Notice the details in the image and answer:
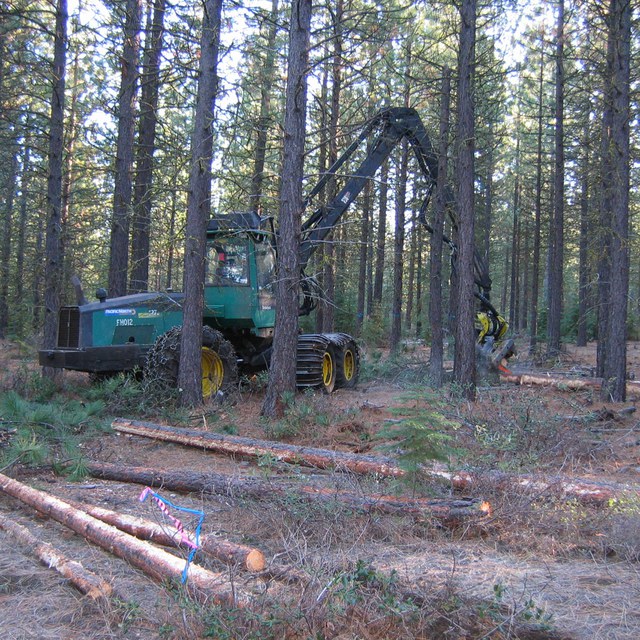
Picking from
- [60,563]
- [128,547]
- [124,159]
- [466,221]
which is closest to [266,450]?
[128,547]

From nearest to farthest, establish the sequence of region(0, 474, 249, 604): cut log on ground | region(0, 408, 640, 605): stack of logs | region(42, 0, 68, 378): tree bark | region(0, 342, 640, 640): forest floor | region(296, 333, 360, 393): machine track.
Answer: region(0, 342, 640, 640): forest floor → region(0, 474, 249, 604): cut log on ground → region(0, 408, 640, 605): stack of logs → region(296, 333, 360, 393): machine track → region(42, 0, 68, 378): tree bark

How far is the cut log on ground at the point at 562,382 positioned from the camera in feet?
42.9

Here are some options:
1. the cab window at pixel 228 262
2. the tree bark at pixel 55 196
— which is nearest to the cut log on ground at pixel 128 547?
the cab window at pixel 228 262

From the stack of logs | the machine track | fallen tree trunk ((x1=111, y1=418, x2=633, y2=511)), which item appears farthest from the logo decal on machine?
the stack of logs

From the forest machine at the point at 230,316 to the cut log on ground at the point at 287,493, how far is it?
3.93 meters

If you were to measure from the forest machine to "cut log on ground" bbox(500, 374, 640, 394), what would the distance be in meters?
4.06

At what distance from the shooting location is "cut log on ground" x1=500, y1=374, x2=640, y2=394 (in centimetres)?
1307

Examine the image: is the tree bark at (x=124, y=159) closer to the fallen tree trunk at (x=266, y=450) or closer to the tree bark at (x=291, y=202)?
the tree bark at (x=291, y=202)

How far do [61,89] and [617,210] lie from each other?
11.6 metres

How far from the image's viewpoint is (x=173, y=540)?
4332mm

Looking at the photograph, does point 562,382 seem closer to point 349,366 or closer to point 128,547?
point 349,366

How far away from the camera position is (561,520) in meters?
4.93

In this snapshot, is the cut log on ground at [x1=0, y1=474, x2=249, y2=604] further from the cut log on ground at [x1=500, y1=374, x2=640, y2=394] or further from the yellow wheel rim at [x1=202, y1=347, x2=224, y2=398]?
the cut log on ground at [x1=500, y1=374, x2=640, y2=394]

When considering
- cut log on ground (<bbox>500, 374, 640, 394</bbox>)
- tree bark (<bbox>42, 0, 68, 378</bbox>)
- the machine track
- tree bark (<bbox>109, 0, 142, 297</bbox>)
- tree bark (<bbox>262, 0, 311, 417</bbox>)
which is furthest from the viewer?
tree bark (<bbox>109, 0, 142, 297</bbox>)
